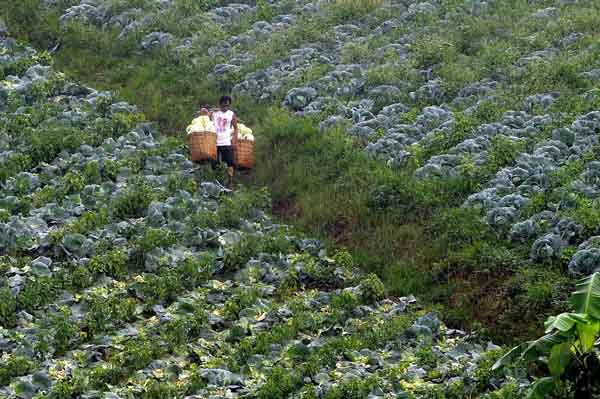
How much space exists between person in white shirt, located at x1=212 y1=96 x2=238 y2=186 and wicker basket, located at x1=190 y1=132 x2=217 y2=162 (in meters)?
0.25

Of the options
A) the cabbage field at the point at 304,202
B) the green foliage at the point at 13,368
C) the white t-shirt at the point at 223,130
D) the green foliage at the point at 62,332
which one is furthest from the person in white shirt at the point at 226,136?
the green foliage at the point at 13,368

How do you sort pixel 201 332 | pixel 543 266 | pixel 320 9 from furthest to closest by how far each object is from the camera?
pixel 320 9 → pixel 543 266 → pixel 201 332

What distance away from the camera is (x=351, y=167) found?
821 inches

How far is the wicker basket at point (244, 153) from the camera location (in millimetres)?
20844

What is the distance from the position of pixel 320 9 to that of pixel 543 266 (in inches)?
499

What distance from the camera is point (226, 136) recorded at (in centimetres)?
2086

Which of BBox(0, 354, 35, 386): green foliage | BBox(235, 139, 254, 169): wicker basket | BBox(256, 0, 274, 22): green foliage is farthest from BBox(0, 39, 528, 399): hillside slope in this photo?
BBox(256, 0, 274, 22): green foliage

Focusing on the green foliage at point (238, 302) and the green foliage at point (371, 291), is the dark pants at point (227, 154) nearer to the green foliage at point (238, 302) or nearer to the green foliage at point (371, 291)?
the green foliage at point (238, 302)

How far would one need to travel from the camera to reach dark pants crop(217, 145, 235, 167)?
20.8m

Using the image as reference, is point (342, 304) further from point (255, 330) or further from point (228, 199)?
point (228, 199)

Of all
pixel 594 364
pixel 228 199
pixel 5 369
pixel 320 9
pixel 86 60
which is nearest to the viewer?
pixel 594 364

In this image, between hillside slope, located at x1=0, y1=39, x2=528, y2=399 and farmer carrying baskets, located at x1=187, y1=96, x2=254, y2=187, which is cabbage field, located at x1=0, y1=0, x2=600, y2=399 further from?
farmer carrying baskets, located at x1=187, y1=96, x2=254, y2=187

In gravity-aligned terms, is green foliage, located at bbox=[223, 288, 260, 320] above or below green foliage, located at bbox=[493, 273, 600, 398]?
below

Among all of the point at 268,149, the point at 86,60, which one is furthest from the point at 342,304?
the point at 86,60
